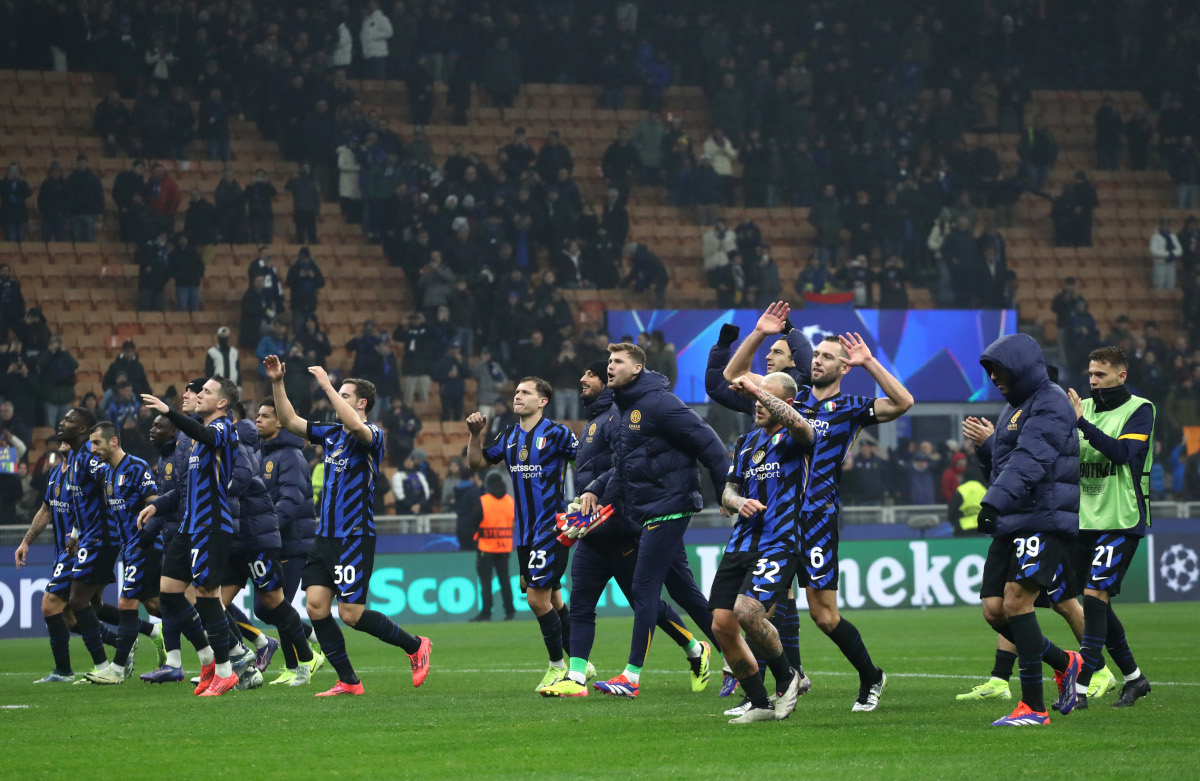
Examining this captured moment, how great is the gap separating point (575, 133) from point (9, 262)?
39.8 ft

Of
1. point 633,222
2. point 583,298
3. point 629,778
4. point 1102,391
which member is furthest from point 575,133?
point 629,778

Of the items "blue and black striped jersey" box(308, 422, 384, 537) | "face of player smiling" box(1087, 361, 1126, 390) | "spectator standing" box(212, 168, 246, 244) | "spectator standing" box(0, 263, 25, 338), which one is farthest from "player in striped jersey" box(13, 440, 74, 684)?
"spectator standing" box(212, 168, 246, 244)

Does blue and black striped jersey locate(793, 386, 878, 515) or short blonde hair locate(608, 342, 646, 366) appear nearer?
blue and black striped jersey locate(793, 386, 878, 515)

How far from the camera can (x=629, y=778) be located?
7.47m

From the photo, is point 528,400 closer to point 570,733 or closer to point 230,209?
point 570,733

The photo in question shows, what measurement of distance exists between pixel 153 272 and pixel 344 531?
57.2 ft

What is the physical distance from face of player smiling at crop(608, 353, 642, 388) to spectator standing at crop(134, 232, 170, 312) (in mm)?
Result: 18478

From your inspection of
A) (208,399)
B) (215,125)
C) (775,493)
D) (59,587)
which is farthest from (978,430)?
(215,125)

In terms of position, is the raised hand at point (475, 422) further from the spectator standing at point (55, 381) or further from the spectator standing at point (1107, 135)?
the spectator standing at point (1107, 135)

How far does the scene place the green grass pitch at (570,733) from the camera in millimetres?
7820

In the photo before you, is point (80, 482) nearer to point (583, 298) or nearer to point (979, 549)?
point (979, 549)

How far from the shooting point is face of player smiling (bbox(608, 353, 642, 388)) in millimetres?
10992

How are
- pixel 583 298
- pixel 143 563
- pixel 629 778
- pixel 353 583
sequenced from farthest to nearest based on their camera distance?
pixel 583 298 < pixel 143 563 < pixel 353 583 < pixel 629 778

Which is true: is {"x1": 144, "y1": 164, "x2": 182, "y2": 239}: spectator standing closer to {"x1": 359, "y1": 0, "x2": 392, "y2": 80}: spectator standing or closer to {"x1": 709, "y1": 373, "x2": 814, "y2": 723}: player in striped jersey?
{"x1": 359, "y1": 0, "x2": 392, "y2": 80}: spectator standing
